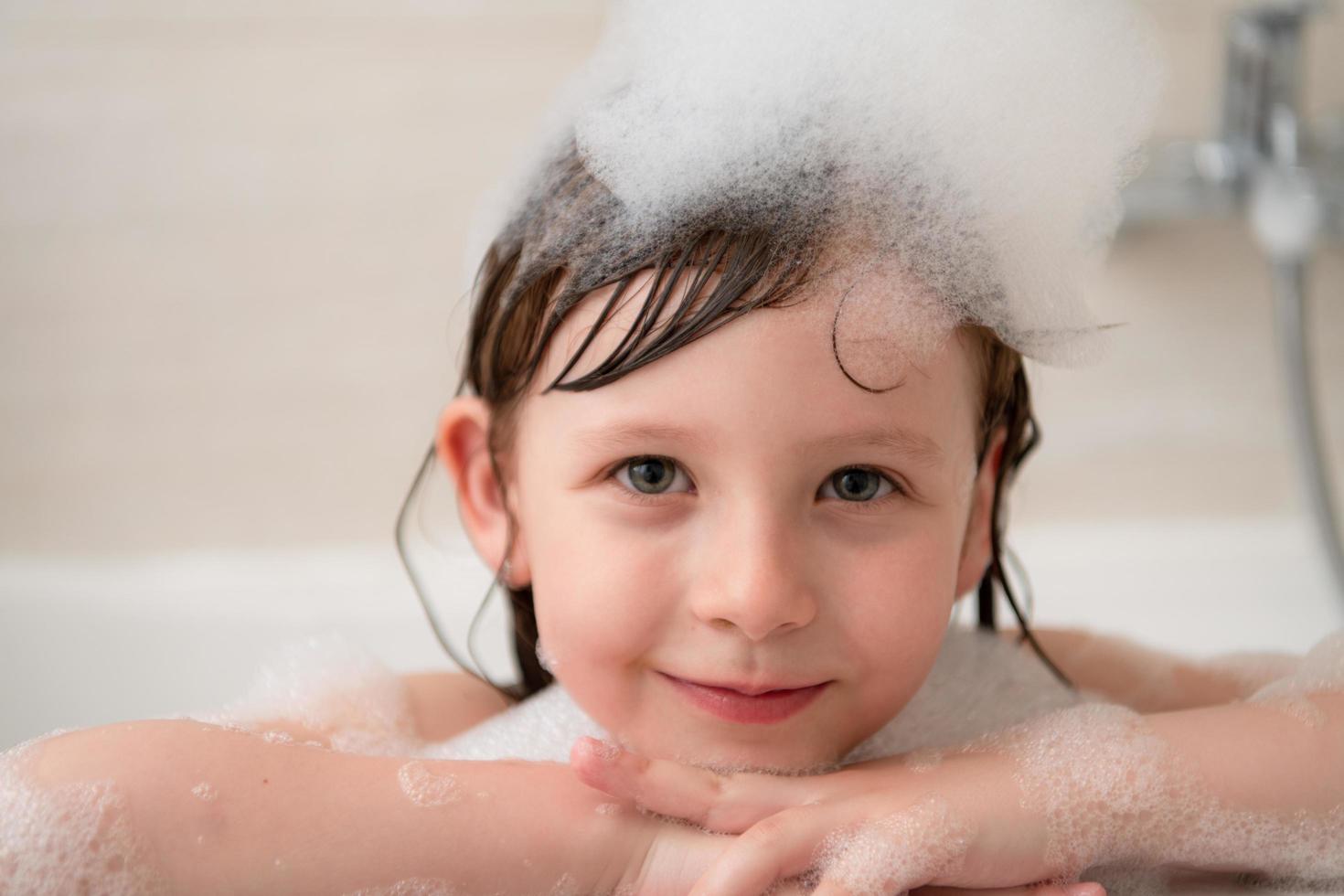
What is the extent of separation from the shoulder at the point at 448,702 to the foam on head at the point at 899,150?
35 centimetres

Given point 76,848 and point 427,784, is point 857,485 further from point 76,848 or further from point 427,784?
point 76,848

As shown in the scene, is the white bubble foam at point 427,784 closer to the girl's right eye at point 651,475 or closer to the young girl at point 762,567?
the young girl at point 762,567

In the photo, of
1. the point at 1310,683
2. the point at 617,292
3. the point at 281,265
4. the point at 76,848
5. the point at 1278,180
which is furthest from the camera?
the point at 281,265

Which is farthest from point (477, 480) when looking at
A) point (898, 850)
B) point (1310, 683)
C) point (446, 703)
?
point (1310, 683)

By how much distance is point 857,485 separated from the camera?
850 mm

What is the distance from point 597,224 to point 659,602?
0.24 m

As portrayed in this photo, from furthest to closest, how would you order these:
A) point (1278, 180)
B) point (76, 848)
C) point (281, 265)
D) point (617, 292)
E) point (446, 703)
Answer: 1. point (281, 265)
2. point (1278, 180)
3. point (446, 703)
4. point (617, 292)
5. point (76, 848)

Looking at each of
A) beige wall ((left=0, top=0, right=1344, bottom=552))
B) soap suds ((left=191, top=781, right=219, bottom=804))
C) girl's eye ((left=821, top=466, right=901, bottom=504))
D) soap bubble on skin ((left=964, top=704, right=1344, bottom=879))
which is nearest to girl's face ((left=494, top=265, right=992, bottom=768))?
girl's eye ((left=821, top=466, right=901, bottom=504))

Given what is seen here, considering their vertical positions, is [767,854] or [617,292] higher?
[617,292]

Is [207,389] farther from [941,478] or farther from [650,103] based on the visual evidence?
[941,478]

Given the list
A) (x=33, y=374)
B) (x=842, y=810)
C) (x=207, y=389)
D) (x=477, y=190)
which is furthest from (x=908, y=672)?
(x=33, y=374)

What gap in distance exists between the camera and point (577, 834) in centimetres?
79

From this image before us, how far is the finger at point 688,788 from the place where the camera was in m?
0.78

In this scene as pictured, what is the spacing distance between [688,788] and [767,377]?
0.77 ft
